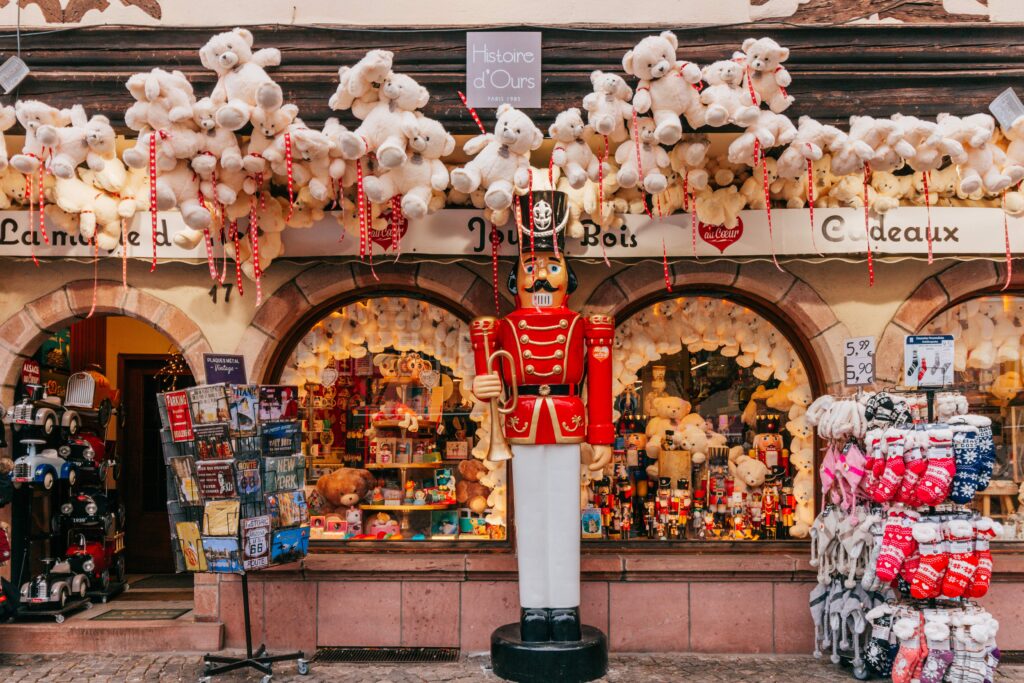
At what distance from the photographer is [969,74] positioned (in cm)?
614

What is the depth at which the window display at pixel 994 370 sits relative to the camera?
6.85 metres

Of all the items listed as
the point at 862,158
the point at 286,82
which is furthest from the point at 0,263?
the point at 862,158

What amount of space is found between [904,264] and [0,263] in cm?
688

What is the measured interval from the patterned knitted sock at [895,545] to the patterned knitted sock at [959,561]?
0.22m

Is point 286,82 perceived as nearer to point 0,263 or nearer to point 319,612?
point 0,263

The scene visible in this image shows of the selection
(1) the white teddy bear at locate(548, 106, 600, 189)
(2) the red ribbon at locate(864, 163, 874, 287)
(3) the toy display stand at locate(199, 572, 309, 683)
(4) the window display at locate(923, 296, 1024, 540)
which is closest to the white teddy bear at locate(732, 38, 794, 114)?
(2) the red ribbon at locate(864, 163, 874, 287)

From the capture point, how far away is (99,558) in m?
7.48

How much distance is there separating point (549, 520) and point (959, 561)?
247cm

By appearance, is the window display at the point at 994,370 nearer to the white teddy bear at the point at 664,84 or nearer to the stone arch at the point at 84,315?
the white teddy bear at the point at 664,84

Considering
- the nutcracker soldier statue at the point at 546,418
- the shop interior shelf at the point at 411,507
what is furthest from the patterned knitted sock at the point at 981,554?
the shop interior shelf at the point at 411,507

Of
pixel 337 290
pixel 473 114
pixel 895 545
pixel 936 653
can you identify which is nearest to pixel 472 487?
pixel 337 290

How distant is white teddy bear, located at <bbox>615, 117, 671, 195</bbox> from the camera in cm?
542

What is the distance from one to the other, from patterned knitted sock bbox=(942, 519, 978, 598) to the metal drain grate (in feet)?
10.9

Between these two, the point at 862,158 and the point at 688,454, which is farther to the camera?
the point at 688,454
